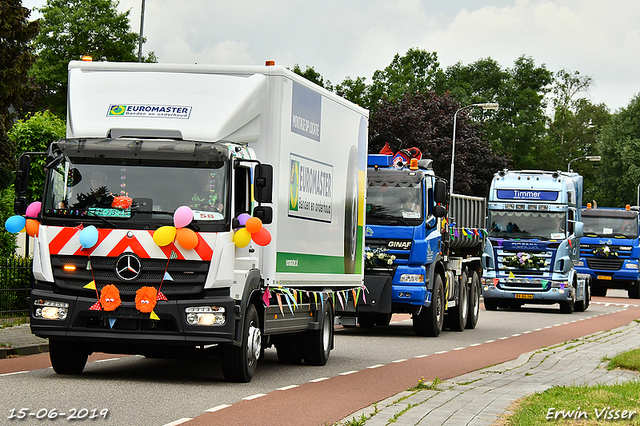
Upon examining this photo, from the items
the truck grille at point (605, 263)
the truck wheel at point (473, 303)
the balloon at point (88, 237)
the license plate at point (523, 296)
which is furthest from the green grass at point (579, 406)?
the truck grille at point (605, 263)

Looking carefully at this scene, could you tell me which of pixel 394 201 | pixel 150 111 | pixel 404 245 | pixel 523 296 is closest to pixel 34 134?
pixel 394 201

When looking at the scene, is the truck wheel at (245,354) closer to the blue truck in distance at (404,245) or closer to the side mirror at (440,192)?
the blue truck in distance at (404,245)

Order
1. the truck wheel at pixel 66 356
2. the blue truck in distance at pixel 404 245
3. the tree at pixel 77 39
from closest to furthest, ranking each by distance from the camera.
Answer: the truck wheel at pixel 66 356
the blue truck in distance at pixel 404 245
the tree at pixel 77 39

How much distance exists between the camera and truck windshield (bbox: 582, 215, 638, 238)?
4106 centimetres

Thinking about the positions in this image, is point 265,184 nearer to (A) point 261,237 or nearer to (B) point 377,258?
(A) point 261,237

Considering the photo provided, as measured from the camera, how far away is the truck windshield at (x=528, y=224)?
3006cm

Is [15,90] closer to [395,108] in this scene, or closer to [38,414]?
[38,414]

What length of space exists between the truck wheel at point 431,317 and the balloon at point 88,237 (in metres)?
10.5

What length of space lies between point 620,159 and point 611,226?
49750 mm

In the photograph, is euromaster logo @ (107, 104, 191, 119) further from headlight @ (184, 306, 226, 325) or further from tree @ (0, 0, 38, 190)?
tree @ (0, 0, 38, 190)

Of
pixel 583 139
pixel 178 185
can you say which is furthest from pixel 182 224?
pixel 583 139

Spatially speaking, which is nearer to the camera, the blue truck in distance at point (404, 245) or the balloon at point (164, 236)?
the balloon at point (164, 236)

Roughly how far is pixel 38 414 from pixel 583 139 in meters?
93.9

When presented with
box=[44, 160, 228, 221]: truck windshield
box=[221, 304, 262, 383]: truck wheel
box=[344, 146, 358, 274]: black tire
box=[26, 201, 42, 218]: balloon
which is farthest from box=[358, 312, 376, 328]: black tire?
box=[26, 201, 42, 218]: balloon
